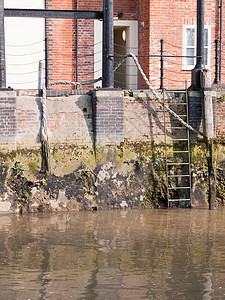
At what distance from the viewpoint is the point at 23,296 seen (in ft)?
18.6

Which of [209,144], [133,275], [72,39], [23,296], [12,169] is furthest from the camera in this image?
[72,39]

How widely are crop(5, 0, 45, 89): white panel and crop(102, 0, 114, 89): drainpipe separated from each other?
4632mm

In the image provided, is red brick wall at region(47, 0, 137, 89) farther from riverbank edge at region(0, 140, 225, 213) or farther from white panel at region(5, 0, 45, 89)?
riverbank edge at region(0, 140, 225, 213)

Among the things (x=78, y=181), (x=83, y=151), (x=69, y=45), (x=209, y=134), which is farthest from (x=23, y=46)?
(x=209, y=134)

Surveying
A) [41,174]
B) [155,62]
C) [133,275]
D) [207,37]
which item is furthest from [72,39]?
[133,275]

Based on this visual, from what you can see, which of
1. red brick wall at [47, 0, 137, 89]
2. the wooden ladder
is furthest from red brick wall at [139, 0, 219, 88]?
the wooden ladder

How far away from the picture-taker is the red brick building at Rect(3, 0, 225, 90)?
15.3m

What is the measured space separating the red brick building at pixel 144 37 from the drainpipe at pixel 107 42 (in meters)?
4.07

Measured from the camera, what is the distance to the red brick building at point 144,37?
1530 centimetres

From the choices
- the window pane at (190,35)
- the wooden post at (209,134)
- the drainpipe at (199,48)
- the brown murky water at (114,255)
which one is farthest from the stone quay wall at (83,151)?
the window pane at (190,35)

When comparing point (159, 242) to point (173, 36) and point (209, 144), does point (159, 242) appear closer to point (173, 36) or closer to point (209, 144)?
point (209, 144)

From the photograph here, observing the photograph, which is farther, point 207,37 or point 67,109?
→ point 207,37

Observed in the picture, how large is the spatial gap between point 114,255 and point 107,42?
5.17 meters

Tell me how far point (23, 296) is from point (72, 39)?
10823mm
